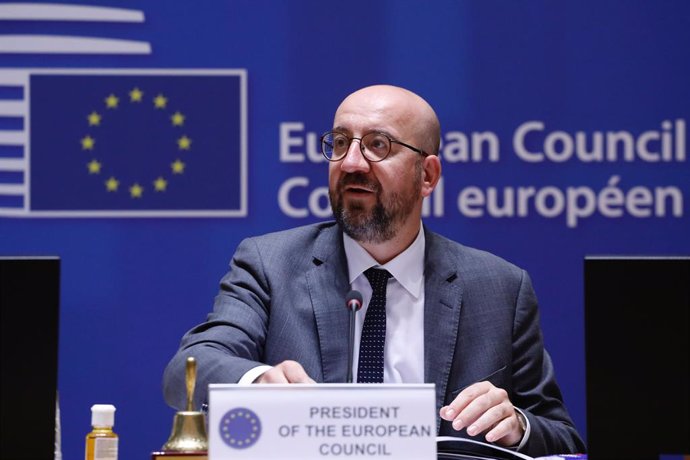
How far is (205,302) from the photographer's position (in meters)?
4.48

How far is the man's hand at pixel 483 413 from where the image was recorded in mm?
2379

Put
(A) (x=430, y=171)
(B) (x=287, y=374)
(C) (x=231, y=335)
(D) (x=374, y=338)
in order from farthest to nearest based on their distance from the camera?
(A) (x=430, y=171)
(D) (x=374, y=338)
(C) (x=231, y=335)
(B) (x=287, y=374)

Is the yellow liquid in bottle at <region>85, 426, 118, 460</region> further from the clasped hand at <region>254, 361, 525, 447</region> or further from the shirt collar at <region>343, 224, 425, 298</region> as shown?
the shirt collar at <region>343, 224, 425, 298</region>

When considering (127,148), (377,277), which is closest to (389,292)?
(377,277)

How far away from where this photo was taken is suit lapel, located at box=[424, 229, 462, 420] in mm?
3037

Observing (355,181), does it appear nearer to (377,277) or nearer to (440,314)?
(377,277)

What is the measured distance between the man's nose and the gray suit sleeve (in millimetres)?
374

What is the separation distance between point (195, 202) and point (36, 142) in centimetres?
69

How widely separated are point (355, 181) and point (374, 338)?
18.5 inches

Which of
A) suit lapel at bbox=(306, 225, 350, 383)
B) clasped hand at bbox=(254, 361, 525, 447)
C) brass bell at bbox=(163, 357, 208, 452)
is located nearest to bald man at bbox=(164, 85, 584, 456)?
suit lapel at bbox=(306, 225, 350, 383)

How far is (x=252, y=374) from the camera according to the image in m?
2.47

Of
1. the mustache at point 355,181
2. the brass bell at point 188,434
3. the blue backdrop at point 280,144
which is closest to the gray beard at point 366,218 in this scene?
the mustache at point 355,181

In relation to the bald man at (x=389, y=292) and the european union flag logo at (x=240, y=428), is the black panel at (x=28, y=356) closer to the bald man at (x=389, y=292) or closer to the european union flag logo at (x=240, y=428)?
the european union flag logo at (x=240, y=428)

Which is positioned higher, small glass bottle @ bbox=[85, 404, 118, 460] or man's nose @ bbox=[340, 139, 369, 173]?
man's nose @ bbox=[340, 139, 369, 173]
